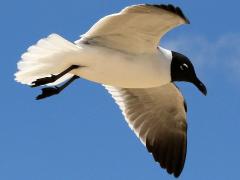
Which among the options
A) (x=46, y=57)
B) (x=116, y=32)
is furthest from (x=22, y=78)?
(x=116, y=32)

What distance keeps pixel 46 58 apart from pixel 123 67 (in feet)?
2.40

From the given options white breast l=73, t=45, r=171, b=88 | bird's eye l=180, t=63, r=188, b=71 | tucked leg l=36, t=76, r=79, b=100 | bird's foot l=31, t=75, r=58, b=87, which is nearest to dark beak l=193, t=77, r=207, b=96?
bird's eye l=180, t=63, r=188, b=71

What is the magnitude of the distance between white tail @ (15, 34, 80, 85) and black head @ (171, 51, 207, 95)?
109 centimetres

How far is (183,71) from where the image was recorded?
724 cm

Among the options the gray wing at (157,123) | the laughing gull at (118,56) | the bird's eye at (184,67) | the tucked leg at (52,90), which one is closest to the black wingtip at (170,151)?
the gray wing at (157,123)

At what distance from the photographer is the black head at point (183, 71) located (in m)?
7.12

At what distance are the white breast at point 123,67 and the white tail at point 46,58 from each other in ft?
0.47

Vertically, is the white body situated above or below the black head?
above

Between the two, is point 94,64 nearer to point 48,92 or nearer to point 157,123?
point 48,92

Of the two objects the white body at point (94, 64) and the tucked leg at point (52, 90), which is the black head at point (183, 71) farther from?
the tucked leg at point (52, 90)

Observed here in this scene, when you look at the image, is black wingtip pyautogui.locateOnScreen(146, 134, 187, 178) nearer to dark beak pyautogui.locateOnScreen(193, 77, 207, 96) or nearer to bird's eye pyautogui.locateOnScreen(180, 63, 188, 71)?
dark beak pyautogui.locateOnScreen(193, 77, 207, 96)

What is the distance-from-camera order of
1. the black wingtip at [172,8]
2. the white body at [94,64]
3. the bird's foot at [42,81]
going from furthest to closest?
the bird's foot at [42,81] < the white body at [94,64] < the black wingtip at [172,8]

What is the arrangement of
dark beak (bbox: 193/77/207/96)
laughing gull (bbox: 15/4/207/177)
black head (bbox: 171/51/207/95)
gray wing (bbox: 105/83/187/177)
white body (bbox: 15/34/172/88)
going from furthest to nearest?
gray wing (bbox: 105/83/187/177), dark beak (bbox: 193/77/207/96), black head (bbox: 171/51/207/95), white body (bbox: 15/34/172/88), laughing gull (bbox: 15/4/207/177)

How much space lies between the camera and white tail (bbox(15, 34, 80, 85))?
21.3 ft
